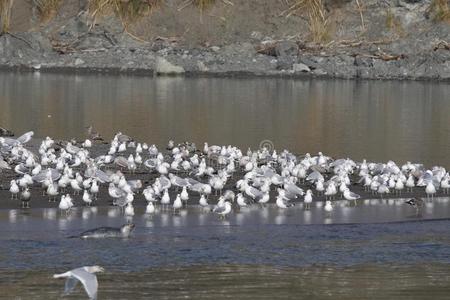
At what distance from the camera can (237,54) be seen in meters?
66.7

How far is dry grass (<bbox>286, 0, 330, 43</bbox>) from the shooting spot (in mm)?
67625

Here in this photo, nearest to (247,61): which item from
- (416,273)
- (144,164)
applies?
(144,164)

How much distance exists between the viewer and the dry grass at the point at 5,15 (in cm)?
6888

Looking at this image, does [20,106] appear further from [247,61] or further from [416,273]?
[416,273]

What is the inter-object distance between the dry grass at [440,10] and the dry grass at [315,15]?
5.91 m

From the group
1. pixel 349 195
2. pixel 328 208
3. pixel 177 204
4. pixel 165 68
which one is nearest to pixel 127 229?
pixel 177 204

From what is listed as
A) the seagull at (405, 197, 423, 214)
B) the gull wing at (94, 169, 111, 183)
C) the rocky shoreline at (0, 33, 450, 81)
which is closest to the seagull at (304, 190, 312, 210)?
the seagull at (405, 197, 423, 214)

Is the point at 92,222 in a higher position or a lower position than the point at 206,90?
lower

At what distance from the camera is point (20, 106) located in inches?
1853

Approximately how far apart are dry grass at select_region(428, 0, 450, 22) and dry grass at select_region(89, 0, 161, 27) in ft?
52.9

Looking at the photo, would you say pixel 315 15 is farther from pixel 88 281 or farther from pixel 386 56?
pixel 88 281

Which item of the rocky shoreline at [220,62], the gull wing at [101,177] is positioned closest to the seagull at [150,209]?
the gull wing at [101,177]

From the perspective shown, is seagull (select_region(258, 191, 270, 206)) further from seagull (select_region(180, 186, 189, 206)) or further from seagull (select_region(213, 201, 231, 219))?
seagull (select_region(180, 186, 189, 206))

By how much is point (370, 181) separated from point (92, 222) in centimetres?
705
